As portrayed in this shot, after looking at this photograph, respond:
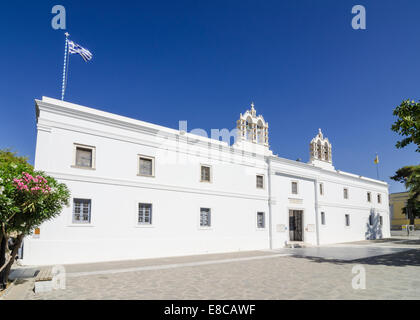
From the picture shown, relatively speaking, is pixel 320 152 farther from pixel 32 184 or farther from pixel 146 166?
pixel 32 184

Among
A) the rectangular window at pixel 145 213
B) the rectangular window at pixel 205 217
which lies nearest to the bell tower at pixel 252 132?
the rectangular window at pixel 205 217

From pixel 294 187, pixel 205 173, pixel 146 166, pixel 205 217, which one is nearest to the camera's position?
pixel 146 166

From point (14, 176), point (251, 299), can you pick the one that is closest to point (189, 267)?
point (251, 299)

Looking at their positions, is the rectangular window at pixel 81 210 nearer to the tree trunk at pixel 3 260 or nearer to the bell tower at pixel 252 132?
the tree trunk at pixel 3 260

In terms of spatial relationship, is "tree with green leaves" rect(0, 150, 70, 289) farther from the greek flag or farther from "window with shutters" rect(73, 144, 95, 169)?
the greek flag

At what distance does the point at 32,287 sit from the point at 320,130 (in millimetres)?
26701

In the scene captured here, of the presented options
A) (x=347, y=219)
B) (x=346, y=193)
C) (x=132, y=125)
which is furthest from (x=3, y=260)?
(x=346, y=193)

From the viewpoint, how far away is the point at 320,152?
2906 cm

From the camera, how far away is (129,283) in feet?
30.5

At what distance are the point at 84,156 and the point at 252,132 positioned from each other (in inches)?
494

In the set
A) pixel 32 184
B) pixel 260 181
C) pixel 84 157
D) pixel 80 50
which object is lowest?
pixel 32 184

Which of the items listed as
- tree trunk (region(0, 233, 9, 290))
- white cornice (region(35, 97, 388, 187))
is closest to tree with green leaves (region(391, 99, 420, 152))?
white cornice (region(35, 97, 388, 187))

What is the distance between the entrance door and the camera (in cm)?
2450

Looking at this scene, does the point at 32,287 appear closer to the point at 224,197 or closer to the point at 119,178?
the point at 119,178
